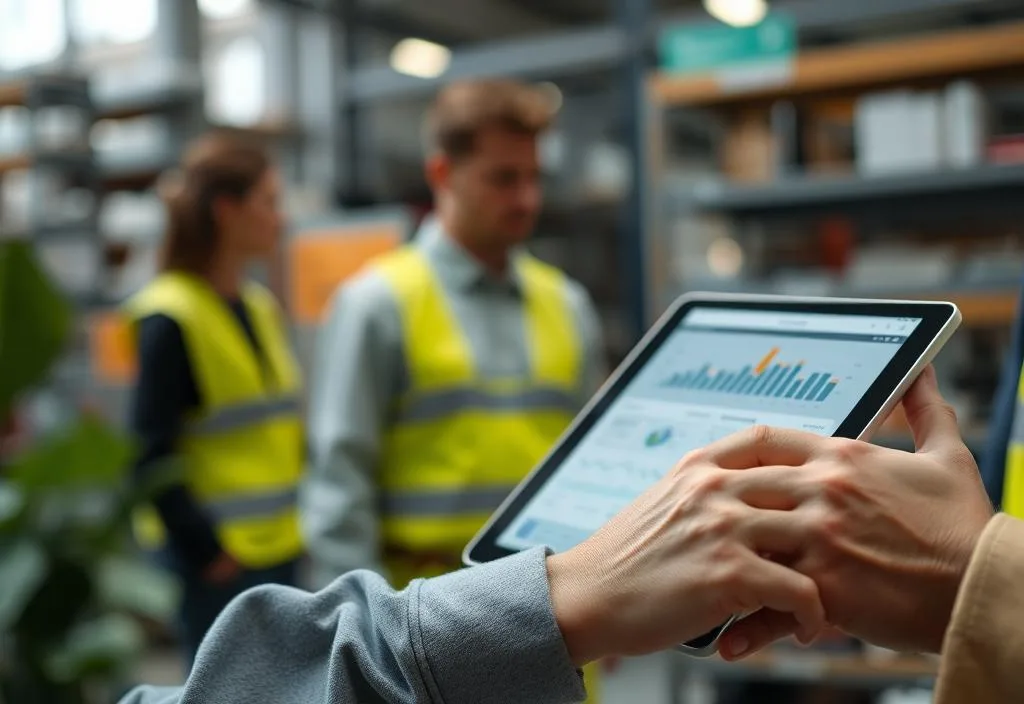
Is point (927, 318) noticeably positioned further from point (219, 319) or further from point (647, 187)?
point (647, 187)

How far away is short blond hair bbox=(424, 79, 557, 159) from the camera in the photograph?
1892 mm

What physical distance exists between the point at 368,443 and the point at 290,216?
351 cm

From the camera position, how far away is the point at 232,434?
2.39 metres

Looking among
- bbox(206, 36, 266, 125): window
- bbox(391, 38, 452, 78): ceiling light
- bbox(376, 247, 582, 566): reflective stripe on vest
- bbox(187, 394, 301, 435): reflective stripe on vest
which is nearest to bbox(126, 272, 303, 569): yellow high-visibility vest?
bbox(187, 394, 301, 435): reflective stripe on vest

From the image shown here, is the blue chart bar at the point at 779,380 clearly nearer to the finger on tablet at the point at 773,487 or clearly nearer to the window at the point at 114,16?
the finger on tablet at the point at 773,487

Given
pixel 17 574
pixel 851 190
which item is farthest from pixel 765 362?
pixel 851 190

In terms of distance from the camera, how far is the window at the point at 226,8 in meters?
7.33

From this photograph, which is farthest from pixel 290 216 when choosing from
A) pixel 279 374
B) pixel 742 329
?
pixel 742 329

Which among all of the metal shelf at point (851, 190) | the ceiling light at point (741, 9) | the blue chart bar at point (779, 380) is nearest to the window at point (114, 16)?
the ceiling light at point (741, 9)

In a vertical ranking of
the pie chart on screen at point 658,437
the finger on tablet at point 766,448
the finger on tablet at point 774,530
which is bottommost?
the finger on tablet at point 774,530

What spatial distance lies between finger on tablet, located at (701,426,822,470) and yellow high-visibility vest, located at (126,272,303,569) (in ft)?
5.99

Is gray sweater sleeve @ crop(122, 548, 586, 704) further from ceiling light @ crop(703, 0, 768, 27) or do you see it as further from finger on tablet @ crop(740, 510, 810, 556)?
ceiling light @ crop(703, 0, 768, 27)

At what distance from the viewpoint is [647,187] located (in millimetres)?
3848

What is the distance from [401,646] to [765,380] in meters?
0.32
